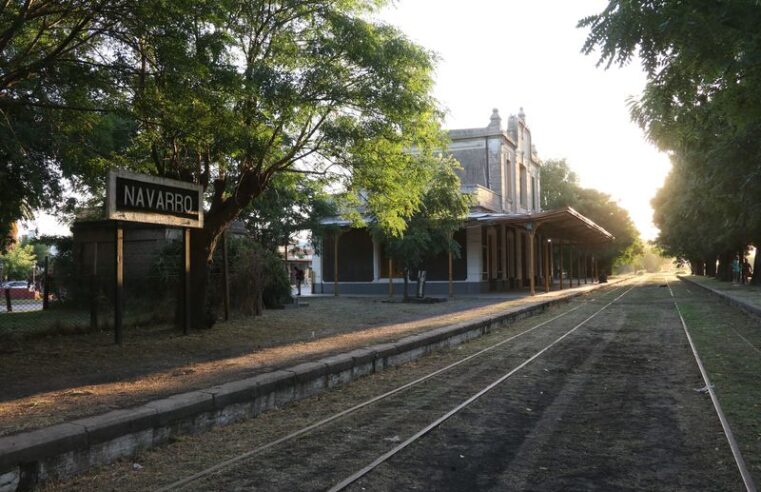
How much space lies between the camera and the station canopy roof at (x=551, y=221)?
24.7 m

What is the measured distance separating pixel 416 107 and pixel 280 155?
10.7ft

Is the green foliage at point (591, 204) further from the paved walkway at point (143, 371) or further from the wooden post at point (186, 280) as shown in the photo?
the wooden post at point (186, 280)

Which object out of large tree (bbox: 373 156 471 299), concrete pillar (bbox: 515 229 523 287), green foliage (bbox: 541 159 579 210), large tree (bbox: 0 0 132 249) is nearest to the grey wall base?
large tree (bbox: 0 0 132 249)

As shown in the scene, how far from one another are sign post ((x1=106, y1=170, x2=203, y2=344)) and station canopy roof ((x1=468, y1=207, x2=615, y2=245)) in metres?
16.9

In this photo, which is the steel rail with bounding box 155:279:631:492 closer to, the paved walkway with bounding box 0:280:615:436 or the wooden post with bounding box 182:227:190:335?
the paved walkway with bounding box 0:280:615:436

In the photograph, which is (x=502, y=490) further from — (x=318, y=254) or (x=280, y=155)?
(x=318, y=254)

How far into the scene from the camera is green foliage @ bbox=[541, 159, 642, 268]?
63.1 metres

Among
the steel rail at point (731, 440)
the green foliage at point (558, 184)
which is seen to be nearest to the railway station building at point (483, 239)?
the steel rail at point (731, 440)

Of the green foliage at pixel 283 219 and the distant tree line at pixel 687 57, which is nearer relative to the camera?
the distant tree line at pixel 687 57

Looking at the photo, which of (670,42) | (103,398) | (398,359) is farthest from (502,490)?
(398,359)

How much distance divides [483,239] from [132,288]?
20140mm

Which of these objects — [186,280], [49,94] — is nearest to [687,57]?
[186,280]

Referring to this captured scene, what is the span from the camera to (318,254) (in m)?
31.7

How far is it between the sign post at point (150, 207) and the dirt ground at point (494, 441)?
4.26 m
